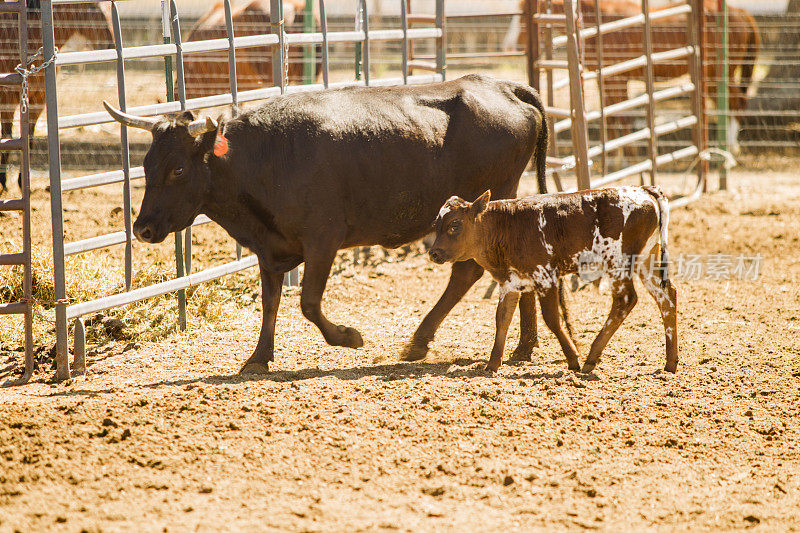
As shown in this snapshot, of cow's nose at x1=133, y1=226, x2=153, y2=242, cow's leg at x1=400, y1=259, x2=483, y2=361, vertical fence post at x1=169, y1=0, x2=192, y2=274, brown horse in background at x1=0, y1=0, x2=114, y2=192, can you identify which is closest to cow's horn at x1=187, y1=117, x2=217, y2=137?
cow's nose at x1=133, y1=226, x2=153, y2=242

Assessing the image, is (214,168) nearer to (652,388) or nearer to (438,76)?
(652,388)

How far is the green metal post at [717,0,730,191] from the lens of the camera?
12836mm

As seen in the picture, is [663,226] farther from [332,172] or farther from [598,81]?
[598,81]

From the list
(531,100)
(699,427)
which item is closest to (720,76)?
(531,100)

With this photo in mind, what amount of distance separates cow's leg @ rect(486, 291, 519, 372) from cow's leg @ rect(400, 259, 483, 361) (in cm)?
55

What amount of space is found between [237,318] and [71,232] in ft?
8.53

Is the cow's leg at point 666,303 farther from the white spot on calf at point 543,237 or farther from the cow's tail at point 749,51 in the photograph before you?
the cow's tail at point 749,51

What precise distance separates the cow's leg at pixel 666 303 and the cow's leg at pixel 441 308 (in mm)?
1089

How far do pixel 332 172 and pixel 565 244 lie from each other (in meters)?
1.42

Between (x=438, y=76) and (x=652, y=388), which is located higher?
(x=438, y=76)

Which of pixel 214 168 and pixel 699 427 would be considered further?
pixel 214 168

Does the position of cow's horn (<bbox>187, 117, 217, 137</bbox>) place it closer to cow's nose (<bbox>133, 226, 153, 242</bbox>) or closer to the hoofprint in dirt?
cow's nose (<bbox>133, 226, 153, 242</bbox>)

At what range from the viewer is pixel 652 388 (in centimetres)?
543

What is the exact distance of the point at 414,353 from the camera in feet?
20.1
